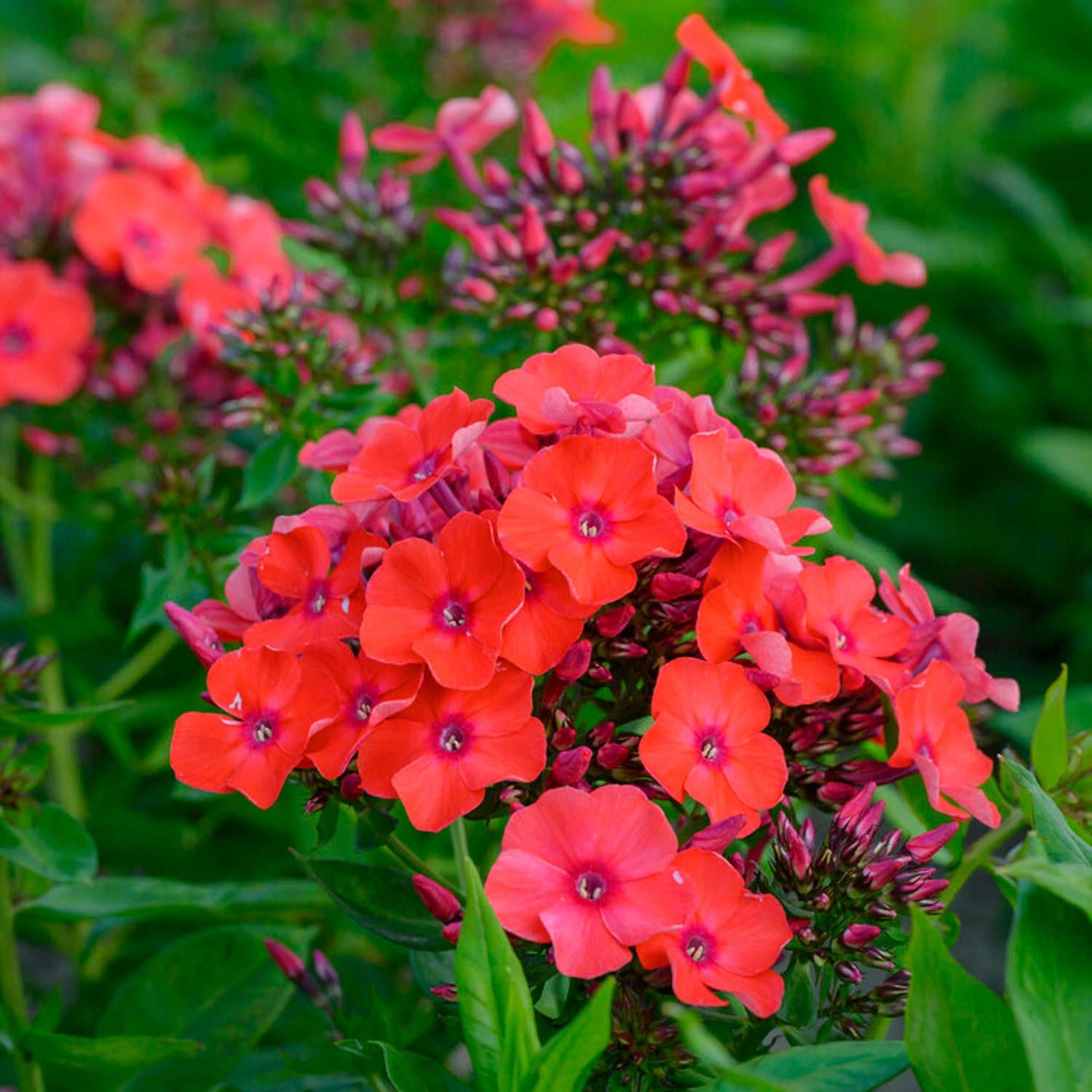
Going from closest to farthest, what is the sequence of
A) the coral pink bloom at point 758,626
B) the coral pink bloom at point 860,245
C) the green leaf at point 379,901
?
the coral pink bloom at point 758,626, the green leaf at point 379,901, the coral pink bloom at point 860,245

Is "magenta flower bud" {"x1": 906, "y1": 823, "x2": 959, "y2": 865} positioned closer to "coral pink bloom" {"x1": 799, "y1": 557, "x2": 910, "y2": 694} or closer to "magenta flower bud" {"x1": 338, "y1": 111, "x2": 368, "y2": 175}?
"coral pink bloom" {"x1": 799, "y1": 557, "x2": 910, "y2": 694}

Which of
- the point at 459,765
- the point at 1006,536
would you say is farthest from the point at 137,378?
the point at 1006,536

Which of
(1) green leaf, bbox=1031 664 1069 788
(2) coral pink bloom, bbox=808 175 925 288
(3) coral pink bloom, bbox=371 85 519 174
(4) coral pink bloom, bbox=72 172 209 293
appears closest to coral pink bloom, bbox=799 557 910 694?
(1) green leaf, bbox=1031 664 1069 788

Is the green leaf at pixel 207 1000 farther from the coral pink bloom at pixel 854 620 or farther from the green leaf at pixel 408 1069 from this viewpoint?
the coral pink bloom at pixel 854 620

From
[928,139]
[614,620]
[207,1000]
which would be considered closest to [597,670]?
[614,620]

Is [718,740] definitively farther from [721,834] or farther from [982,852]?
[982,852]

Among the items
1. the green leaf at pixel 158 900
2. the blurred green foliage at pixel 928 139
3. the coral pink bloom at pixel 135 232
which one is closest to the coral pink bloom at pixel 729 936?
the green leaf at pixel 158 900

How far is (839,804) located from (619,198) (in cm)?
73

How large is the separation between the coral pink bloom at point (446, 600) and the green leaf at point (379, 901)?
218 mm

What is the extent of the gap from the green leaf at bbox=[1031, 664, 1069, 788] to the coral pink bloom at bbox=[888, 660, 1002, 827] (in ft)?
0.15

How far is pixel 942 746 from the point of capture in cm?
84

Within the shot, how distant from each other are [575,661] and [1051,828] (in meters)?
0.32

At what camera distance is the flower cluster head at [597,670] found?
0.73m

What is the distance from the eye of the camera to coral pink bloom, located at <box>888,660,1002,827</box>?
80cm
